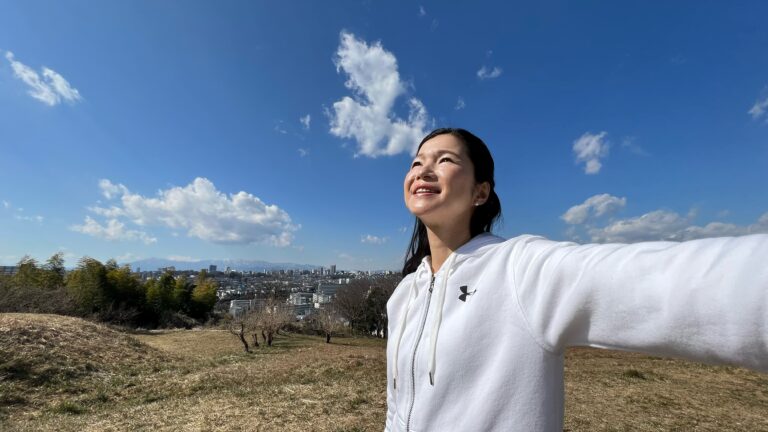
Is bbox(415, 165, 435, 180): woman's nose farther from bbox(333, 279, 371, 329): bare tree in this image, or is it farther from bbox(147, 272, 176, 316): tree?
bbox(147, 272, 176, 316): tree

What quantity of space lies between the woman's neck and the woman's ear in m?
0.12

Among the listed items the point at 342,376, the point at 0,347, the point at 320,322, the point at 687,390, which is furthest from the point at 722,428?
the point at 320,322

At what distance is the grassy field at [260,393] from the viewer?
6.08 metres

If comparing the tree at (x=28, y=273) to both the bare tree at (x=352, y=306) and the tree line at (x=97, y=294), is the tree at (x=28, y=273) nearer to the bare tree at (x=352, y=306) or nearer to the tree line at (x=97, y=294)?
the tree line at (x=97, y=294)

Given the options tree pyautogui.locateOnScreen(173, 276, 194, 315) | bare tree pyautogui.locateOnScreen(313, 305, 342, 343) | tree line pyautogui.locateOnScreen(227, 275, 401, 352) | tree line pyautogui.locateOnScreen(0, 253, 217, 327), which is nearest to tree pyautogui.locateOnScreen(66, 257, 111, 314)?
tree line pyautogui.locateOnScreen(0, 253, 217, 327)

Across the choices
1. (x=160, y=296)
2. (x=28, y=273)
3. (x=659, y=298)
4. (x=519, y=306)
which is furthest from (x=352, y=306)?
(x=659, y=298)

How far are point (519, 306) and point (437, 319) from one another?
1.09 ft

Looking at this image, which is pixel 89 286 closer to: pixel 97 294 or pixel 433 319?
pixel 97 294

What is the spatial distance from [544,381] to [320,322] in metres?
32.4

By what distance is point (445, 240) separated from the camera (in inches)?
54.8

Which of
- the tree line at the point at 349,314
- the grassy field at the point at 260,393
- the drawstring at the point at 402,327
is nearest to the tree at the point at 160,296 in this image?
the tree line at the point at 349,314

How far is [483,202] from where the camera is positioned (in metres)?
1.42

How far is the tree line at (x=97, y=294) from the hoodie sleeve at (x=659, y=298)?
3450 cm

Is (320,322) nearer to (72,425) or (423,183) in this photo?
(72,425)
